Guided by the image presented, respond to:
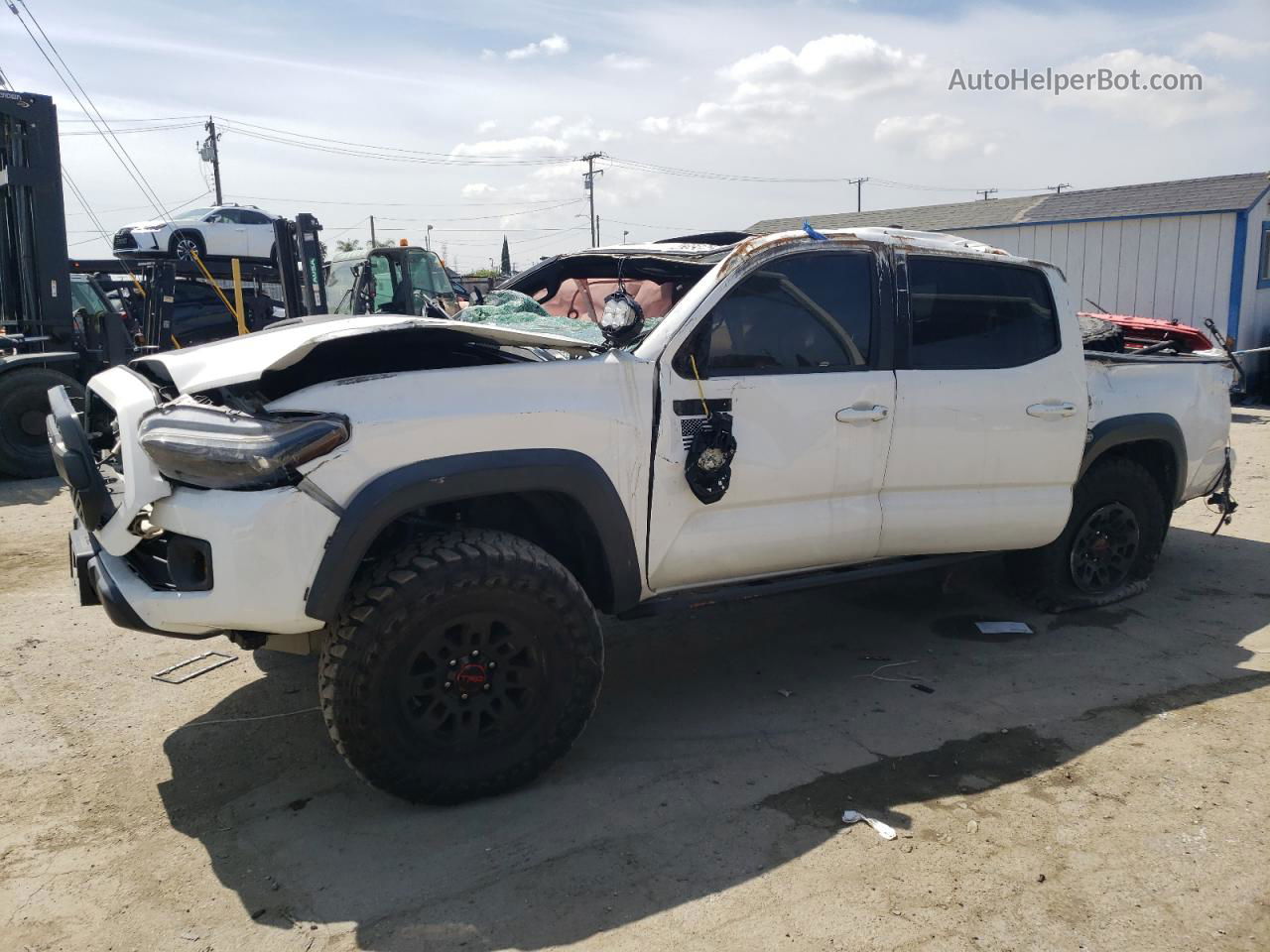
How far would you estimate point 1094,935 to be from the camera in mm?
2771

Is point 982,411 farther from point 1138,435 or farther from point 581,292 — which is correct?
point 581,292

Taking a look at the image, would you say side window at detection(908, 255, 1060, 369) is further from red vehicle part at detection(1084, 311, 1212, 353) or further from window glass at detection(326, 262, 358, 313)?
window glass at detection(326, 262, 358, 313)

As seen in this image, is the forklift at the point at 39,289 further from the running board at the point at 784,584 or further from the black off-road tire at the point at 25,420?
the running board at the point at 784,584

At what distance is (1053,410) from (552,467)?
2485mm

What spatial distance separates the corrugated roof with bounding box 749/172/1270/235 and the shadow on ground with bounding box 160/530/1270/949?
10.2 m

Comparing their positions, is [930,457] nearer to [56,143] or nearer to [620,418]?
[620,418]

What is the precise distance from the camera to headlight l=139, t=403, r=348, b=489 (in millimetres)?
2971

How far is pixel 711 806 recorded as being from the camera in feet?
11.4

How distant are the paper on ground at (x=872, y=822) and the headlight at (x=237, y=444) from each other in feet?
6.67

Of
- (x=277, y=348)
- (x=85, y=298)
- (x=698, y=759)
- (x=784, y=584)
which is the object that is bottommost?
(x=698, y=759)

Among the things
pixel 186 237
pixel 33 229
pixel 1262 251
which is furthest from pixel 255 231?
pixel 1262 251

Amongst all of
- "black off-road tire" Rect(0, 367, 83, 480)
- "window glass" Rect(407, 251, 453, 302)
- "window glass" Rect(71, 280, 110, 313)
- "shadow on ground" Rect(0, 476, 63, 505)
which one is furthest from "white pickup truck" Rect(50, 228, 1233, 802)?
"window glass" Rect(71, 280, 110, 313)

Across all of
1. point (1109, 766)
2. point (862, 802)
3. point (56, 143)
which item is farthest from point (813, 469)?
point (56, 143)

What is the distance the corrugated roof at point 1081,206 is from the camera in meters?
15.8
